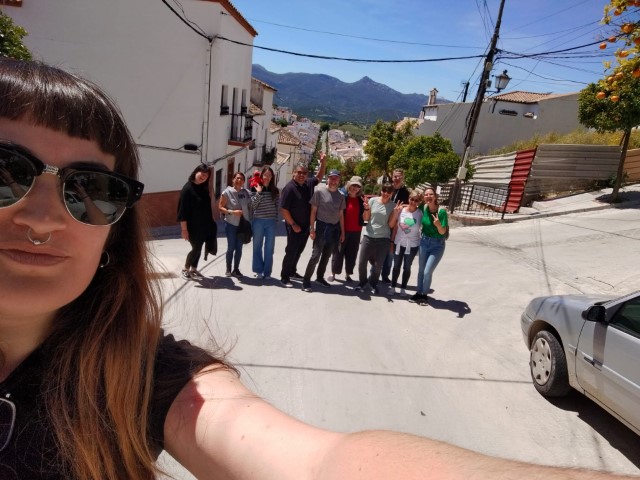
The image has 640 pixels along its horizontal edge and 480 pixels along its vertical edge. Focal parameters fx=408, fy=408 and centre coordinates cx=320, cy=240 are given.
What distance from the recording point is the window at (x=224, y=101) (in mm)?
13773

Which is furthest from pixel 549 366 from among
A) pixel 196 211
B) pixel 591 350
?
pixel 196 211

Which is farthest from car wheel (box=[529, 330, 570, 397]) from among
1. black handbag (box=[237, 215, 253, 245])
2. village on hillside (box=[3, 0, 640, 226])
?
village on hillside (box=[3, 0, 640, 226])

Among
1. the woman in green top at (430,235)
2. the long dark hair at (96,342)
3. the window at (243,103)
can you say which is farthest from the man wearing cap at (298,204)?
the window at (243,103)

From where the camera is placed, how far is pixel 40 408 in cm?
100

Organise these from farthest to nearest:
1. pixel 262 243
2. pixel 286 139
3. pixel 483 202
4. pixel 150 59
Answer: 1. pixel 286 139
2. pixel 483 202
3. pixel 150 59
4. pixel 262 243

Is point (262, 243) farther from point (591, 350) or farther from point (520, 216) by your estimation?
point (520, 216)

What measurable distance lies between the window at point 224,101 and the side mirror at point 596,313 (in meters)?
12.8

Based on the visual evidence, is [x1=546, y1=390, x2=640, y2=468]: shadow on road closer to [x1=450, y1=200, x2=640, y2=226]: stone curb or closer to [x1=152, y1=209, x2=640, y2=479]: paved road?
[x1=152, y1=209, x2=640, y2=479]: paved road

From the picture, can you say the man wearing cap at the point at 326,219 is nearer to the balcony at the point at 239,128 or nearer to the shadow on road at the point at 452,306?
the shadow on road at the point at 452,306

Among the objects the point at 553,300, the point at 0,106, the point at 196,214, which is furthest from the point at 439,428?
the point at 196,214

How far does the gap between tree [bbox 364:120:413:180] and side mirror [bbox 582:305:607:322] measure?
31.4m

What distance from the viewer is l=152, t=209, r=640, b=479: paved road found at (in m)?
2.96

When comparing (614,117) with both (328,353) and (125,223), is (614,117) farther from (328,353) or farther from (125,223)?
(125,223)

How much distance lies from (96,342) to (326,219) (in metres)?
4.52
